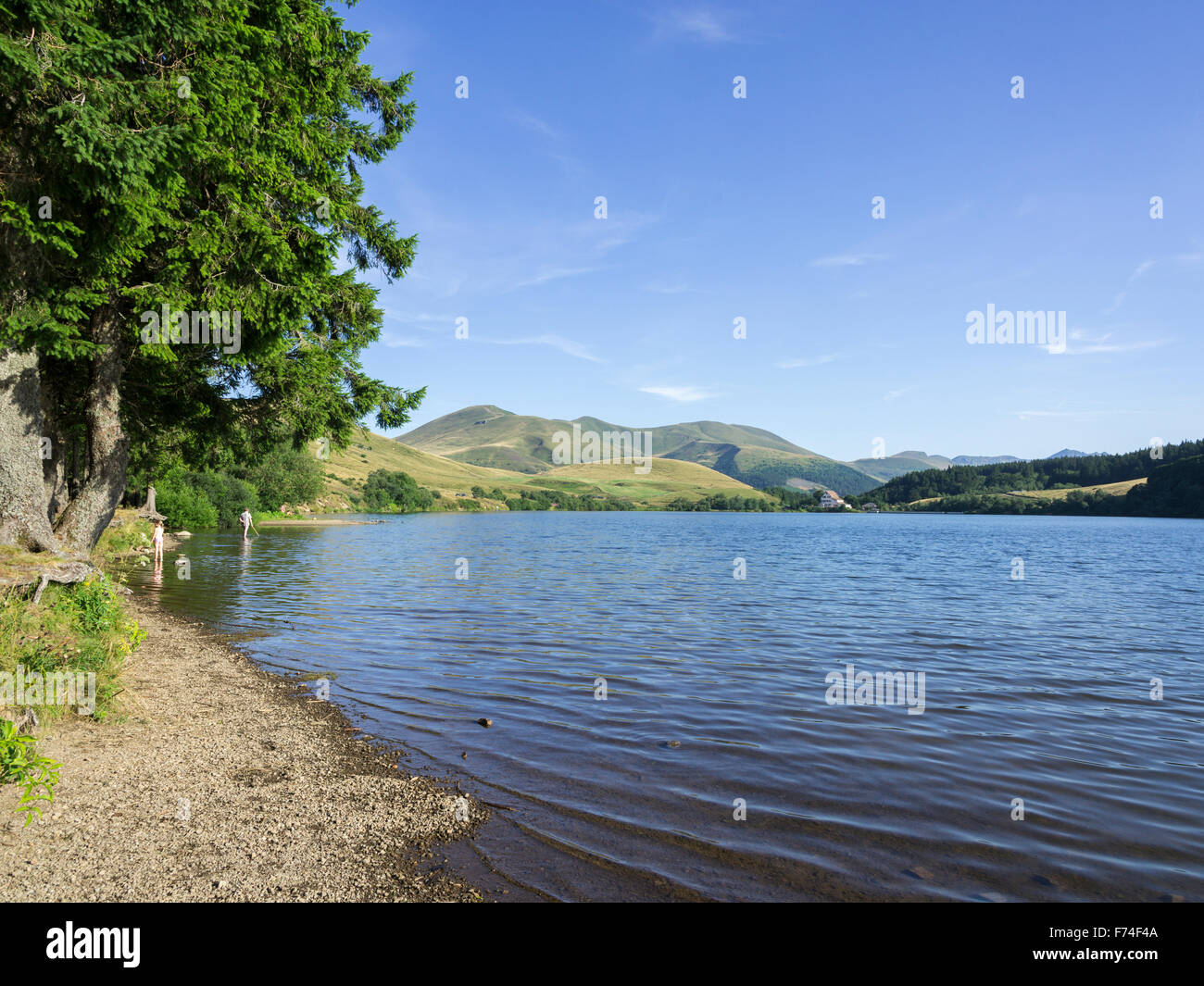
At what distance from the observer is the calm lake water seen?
7.31m

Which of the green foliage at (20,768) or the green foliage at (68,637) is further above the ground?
the green foliage at (68,637)

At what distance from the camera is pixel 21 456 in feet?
40.0

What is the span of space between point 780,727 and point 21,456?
1468cm

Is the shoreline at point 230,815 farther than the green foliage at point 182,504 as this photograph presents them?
No

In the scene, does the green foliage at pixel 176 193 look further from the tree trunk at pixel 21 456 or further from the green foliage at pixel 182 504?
the green foliage at pixel 182 504

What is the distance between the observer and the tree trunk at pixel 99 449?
14.3m

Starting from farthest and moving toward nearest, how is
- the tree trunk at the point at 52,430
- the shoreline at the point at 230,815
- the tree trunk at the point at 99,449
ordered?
the tree trunk at the point at 52,430, the tree trunk at the point at 99,449, the shoreline at the point at 230,815

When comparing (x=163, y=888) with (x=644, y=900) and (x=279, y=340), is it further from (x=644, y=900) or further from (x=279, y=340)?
(x=279, y=340)

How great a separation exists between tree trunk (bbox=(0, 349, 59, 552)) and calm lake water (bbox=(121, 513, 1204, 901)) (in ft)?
18.7

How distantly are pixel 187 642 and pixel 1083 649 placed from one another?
24950 mm

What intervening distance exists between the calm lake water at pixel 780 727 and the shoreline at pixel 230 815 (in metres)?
0.82

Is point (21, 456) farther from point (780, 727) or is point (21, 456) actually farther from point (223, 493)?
point (223, 493)

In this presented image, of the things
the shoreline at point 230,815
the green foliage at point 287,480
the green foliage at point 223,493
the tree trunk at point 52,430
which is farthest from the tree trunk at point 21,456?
the green foliage at point 287,480

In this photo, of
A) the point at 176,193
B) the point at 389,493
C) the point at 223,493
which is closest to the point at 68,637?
the point at 176,193
